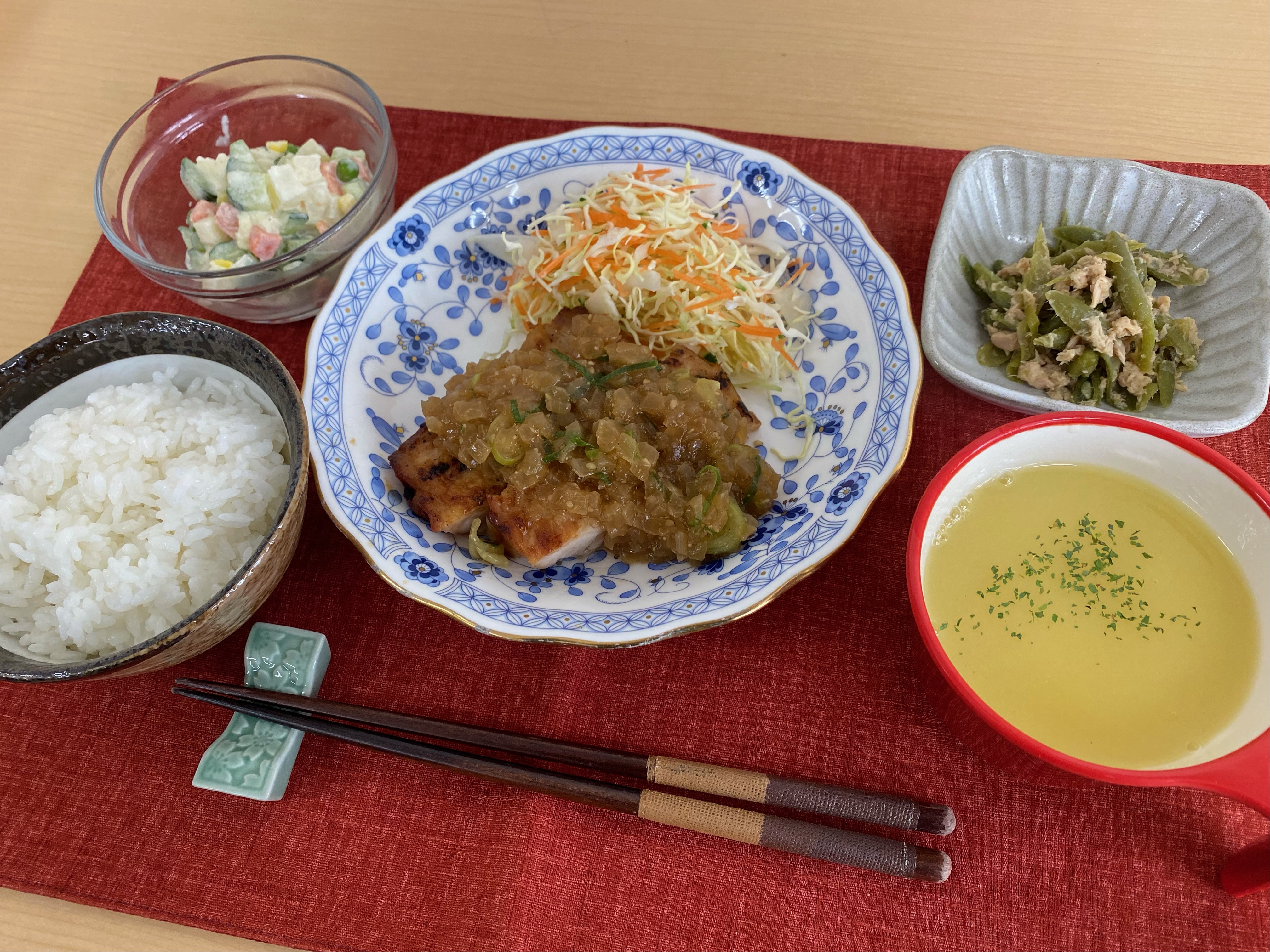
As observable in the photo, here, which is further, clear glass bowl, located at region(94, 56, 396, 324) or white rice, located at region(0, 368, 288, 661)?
clear glass bowl, located at region(94, 56, 396, 324)

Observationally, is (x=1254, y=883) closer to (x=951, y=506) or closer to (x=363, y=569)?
(x=951, y=506)

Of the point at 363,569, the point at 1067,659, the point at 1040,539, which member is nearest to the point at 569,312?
the point at 363,569

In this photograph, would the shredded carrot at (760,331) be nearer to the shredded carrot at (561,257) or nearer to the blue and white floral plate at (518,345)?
the blue and white floral plate at (518,345)

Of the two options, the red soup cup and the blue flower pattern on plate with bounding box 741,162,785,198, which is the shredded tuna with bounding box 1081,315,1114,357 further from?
the blue flower pattern on plate with bounding box 741,162,785,198

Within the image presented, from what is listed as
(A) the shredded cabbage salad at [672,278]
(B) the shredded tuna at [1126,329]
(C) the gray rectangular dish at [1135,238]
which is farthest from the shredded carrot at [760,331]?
(B) the shredded tuna at [1126,329]

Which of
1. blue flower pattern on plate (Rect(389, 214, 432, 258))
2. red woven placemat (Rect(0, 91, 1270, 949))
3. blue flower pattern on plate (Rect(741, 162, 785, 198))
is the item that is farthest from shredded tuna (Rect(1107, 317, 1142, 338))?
blue flower pattern on plate (Rect(389, 214, 432, 258))

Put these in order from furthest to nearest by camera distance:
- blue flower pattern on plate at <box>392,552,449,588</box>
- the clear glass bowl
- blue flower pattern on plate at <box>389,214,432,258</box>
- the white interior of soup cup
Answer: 1. blue flower pattern on plate at <box>389,214,432,258</box>
2. the clear glass bowl
3. blue flower pattern on plate at <box>392,552,449,588</box>
4. the white interior of soup cup

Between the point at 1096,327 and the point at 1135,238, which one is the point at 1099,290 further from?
the point at 1135,238
